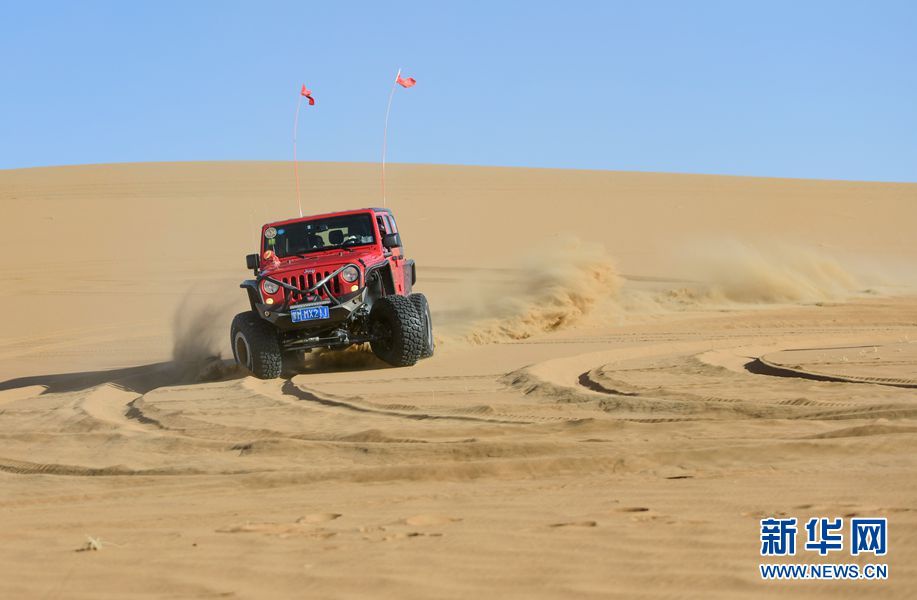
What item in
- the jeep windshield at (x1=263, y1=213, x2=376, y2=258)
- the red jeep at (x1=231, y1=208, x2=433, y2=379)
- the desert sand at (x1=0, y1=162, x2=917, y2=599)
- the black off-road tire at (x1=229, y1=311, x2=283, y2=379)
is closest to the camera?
the desert sand at (x1=0, y1=162, x2=917, y2=599)

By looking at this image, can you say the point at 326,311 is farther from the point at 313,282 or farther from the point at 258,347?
the point at 258,347

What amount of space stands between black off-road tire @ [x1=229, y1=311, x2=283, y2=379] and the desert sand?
0.43 m

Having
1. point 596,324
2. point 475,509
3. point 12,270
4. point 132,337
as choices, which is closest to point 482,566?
point 475,509

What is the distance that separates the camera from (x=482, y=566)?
3.82 m

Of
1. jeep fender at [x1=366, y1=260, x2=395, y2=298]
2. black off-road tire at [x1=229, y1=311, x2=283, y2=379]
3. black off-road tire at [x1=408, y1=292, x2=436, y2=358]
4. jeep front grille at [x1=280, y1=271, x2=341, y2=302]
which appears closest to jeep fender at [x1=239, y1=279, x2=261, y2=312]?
black off-road tire at [x1=229, y1=311, x2=283, y2=379]

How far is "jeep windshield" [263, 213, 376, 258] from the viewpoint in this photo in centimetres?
1216

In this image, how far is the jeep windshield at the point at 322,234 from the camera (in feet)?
39.9

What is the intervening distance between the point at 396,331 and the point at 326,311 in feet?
2.39

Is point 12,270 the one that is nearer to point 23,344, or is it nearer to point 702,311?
point 23,344

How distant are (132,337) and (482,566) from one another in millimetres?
15511

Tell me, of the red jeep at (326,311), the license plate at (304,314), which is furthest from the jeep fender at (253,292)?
the license plate at (304,314)

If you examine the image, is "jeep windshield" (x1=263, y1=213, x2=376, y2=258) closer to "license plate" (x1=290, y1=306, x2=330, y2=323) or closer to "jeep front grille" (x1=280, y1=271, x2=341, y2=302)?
"jeep front grille" (x1=280, y1=271, x2=341, y2=302)

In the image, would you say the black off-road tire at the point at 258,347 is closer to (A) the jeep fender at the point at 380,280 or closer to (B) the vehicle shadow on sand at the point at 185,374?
(B) the vehicle shadow on sand at the point at 185,374

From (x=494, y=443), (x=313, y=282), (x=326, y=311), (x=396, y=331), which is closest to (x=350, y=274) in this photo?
(x=313, y=282)
